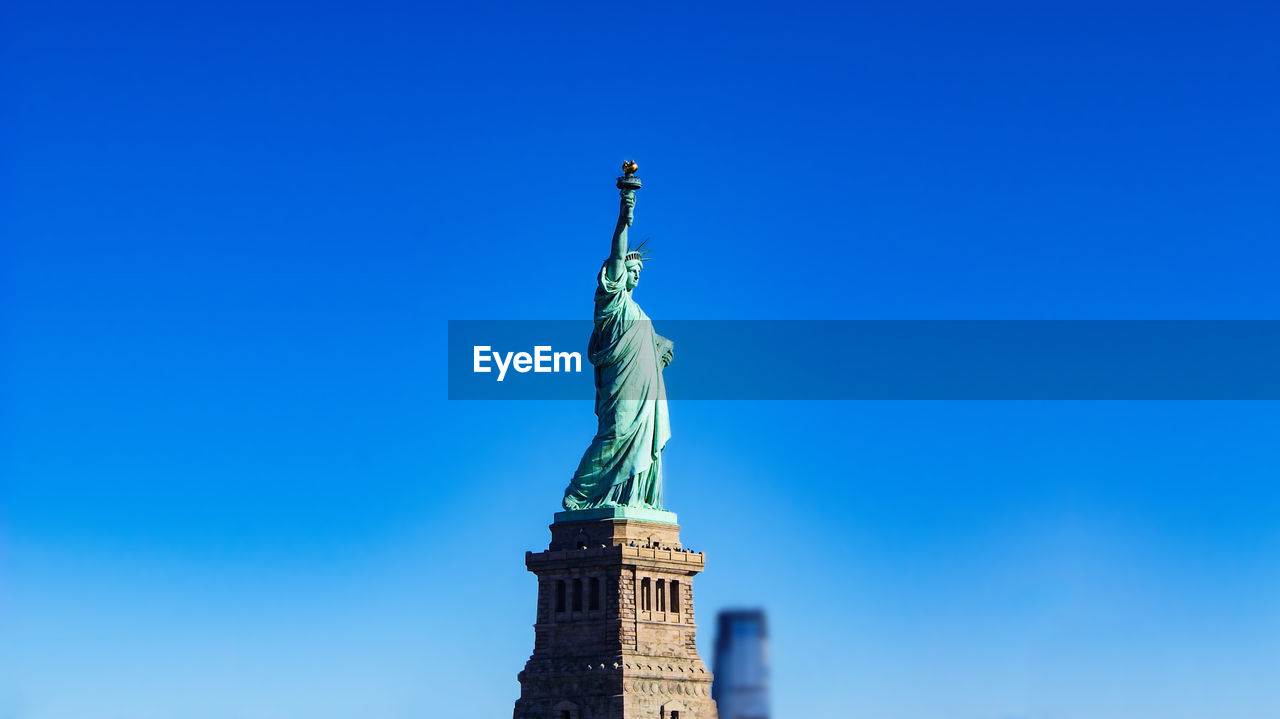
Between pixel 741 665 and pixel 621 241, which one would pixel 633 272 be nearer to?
pixel 621 241

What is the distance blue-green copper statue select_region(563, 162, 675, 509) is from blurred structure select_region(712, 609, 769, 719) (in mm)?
6664

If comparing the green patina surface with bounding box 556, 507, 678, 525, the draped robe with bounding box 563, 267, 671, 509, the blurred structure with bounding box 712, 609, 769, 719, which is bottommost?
the blurred structure with bounding box 712, 609, 769, 719

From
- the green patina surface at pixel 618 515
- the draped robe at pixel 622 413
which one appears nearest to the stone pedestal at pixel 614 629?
the green patina surface at pixel 618 515

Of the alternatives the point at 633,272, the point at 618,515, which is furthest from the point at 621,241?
the point at 618,515

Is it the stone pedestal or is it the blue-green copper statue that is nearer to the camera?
the stone pedestal

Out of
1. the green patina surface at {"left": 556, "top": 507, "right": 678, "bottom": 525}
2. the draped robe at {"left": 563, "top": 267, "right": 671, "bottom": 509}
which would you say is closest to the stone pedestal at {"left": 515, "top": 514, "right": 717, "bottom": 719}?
the green patina surface at {"left": 556, "top": 507, "right": 678, "bottom": 525}

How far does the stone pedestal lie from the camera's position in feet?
312

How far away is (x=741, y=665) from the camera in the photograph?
101m

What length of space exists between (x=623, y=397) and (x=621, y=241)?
6751 millimetres

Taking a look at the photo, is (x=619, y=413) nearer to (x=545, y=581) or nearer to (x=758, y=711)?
(x=545, y=581)

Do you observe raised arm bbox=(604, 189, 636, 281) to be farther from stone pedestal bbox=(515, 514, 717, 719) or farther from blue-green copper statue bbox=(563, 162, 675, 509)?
stone pedestal bbox=(515, 514, 717, 719)

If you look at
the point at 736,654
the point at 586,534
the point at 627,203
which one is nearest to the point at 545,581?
the point at 586,534

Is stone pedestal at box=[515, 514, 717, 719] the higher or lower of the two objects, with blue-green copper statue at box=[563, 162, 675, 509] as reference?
lower

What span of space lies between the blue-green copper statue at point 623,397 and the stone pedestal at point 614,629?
1.57m
